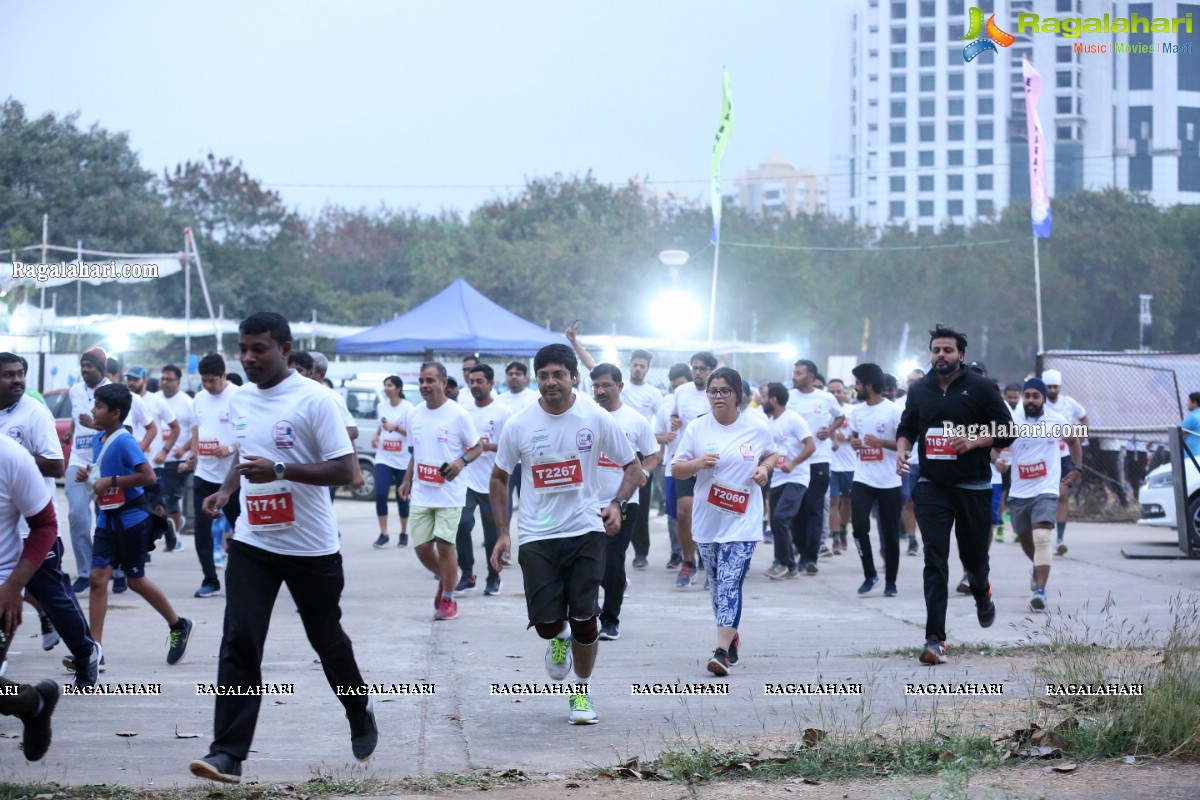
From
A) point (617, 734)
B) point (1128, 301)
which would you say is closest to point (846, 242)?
point (1128, 301)

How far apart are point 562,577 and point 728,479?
6.46 feet

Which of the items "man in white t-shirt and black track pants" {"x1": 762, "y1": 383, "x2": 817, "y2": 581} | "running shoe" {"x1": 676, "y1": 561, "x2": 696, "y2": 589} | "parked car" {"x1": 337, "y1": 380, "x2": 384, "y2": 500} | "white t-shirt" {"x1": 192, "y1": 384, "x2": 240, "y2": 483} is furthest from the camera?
"parked car" {"x1": 337, "y1": 380, "x2": 384, "y2": 500}

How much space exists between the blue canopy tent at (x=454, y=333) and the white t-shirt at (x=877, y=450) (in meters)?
11.9

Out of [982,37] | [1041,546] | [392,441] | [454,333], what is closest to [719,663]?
[1041,546]

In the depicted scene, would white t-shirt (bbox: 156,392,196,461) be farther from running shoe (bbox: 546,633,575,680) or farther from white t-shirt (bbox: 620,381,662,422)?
running shoe (bbox: 546,633,575,680)

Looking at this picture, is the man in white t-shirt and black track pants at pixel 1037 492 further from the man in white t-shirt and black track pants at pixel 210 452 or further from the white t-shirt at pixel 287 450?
the white t-shirt at pixel 287 450

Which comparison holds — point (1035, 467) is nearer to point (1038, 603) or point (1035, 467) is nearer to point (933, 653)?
point (1038, 603)

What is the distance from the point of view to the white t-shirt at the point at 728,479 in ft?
28.2

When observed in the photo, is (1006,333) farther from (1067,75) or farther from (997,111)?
(997,111)

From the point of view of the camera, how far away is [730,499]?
28.2ft

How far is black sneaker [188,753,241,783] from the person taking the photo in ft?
16.9

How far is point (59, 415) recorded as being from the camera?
22.1 metres

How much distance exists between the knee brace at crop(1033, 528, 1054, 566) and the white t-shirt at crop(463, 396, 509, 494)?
183 inches

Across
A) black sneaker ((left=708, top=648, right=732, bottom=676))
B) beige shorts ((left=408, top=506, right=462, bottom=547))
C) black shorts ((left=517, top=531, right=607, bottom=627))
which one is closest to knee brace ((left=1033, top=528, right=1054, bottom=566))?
black sneaker ((left=708, top=648, right=732, bottom=676))
